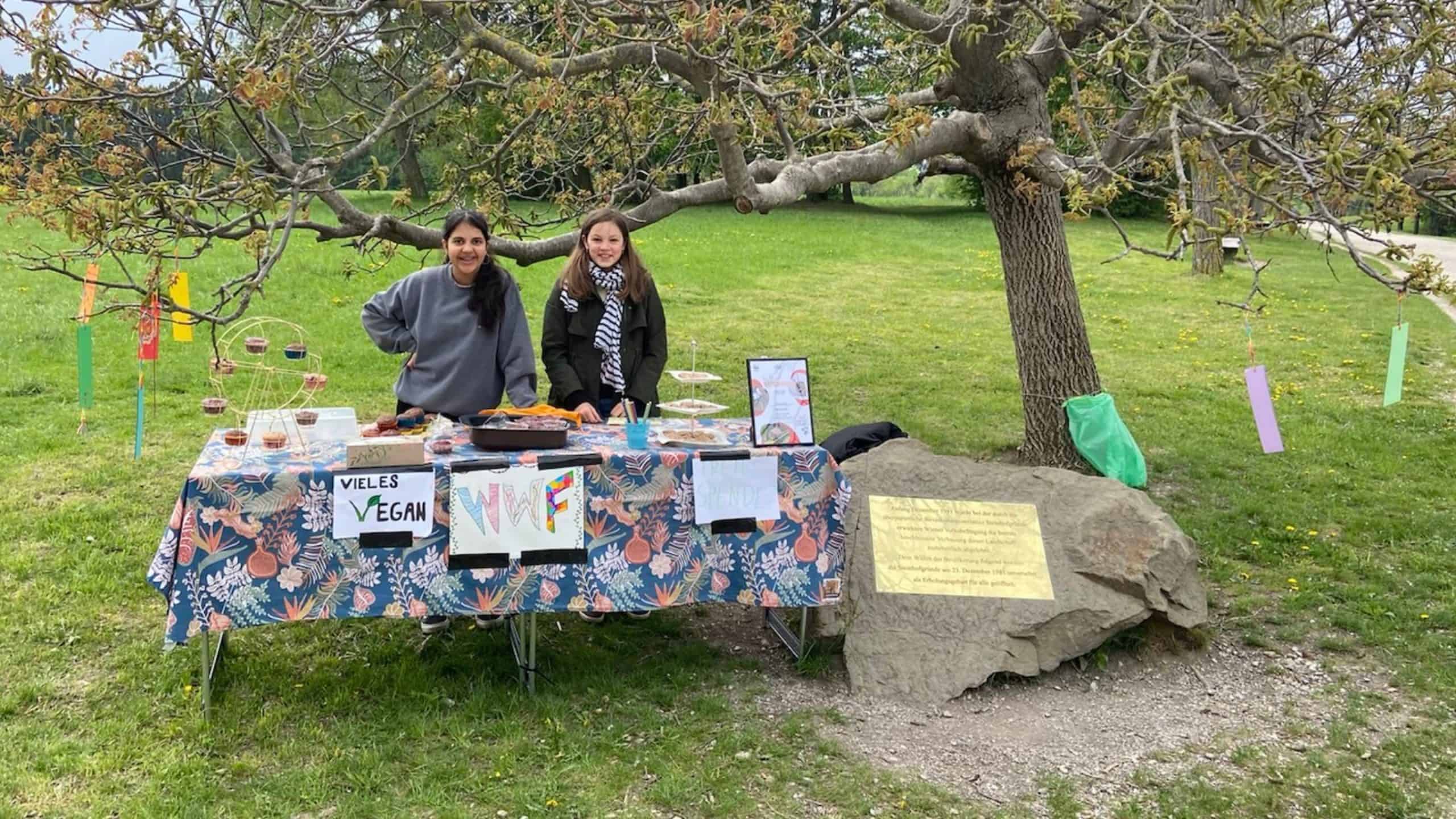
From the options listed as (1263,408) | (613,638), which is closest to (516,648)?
(613,638)

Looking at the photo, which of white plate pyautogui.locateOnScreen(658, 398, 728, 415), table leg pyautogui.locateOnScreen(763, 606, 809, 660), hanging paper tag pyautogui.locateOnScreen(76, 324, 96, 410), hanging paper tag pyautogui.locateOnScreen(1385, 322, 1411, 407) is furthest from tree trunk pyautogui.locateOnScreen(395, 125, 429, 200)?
hanging paper tag pyautogui.locateOnScreen(1385, 322, 1411, 407)

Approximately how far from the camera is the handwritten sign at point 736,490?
399 cm

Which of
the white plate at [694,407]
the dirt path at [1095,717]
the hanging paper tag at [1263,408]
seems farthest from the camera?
the hanging paper tag at [1263,408]

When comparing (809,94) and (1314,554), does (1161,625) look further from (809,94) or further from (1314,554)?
(809,94)

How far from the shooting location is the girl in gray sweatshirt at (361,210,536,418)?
4431 millimetres

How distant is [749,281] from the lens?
16.5 m

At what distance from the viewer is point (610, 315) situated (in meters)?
4.66

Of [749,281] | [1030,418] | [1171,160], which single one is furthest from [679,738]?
[749,281]

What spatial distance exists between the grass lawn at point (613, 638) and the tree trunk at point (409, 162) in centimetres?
180

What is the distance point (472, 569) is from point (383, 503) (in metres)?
0.40

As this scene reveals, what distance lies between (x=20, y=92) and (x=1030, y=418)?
18.2 ft

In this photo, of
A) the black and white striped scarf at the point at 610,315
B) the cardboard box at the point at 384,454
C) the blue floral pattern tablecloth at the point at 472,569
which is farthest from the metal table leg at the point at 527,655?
the black and white striped scarf at the point at 610,315

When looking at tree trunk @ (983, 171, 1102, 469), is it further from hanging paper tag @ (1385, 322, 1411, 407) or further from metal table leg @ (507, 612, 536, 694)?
metal table leg @ (507, 612, 536, 694)

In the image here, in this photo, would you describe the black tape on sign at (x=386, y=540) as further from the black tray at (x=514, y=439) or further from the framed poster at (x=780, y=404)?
the framed poster at (x=780, y=404)
